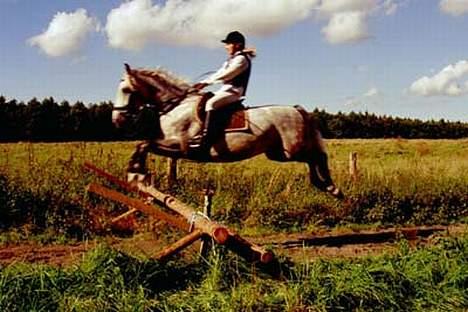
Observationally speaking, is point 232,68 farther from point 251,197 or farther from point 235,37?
point 251,197

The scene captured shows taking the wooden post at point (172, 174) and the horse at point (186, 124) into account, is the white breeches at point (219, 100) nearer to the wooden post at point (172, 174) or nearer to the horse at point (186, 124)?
the horse at point (186, 124)

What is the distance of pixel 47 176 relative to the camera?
37.1ft

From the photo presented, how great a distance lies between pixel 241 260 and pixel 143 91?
12.5ft

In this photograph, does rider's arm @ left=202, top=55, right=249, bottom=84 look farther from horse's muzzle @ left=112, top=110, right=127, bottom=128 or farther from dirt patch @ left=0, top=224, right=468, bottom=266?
dirt patch @ left=0, top=224, right=468, bottom=266

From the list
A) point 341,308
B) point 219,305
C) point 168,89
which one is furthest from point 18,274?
point 168,89

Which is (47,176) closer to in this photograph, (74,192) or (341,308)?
(74,192)

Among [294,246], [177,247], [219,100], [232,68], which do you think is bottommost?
[294,246]

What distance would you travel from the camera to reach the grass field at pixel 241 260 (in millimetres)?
5898

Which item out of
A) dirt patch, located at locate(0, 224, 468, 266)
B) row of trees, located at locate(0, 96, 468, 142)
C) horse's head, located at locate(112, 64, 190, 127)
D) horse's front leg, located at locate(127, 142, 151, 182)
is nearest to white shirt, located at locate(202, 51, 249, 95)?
horse's head, located at locate(112, 64, 190, 127)

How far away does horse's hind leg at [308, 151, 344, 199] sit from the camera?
34.4 feet

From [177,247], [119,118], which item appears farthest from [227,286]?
[119,118]

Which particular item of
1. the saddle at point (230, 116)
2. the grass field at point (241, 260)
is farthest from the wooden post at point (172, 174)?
the saddle at point (230, 116)

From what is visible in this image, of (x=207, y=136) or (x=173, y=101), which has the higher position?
(x=173, y=101)

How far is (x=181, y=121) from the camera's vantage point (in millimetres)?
9711
